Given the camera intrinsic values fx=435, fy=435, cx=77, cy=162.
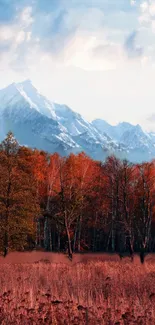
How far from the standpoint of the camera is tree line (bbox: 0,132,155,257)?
1237 inches

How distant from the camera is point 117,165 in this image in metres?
34.3

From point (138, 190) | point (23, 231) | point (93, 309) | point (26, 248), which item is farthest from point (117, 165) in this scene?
point (93, 309)

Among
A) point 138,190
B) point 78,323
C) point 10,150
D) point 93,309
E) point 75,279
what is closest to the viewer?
point 78,323

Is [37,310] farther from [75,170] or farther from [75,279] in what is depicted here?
[75,170]

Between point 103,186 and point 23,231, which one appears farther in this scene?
point 103,186

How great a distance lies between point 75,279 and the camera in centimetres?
1421

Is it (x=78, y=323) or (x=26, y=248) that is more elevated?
(x=26, y=248)

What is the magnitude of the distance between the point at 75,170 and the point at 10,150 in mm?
10046

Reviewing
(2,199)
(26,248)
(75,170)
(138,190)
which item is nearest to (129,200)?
Result: (138,190)

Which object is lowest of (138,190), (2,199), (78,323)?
(78,323)

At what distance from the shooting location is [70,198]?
106 ft

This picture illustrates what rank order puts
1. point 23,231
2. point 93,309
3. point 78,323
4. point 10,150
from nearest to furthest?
1. point 78,323
2. point 93,309
3. point 23,231
4. point 10,150

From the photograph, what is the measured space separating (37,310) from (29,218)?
82.1 feet

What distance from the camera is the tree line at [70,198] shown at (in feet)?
103
